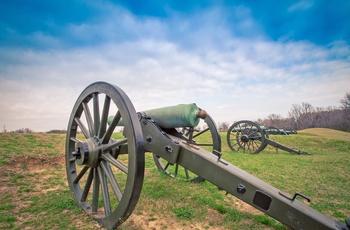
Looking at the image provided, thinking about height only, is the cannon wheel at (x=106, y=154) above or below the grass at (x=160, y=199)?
above

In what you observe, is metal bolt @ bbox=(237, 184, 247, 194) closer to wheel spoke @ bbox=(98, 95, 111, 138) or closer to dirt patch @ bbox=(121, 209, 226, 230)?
dirt patch @ bbox=(121, 209, 226, 230)

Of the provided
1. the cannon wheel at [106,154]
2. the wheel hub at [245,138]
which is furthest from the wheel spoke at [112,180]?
the wheel hub at [245,138]

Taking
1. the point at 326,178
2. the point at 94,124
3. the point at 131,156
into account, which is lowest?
the point at 326,178

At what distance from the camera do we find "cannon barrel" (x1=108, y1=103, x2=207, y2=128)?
9.64ft

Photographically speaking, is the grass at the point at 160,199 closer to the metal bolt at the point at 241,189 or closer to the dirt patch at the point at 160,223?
the dirt patch at the point at 160,223

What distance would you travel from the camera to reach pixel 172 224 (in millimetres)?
2842

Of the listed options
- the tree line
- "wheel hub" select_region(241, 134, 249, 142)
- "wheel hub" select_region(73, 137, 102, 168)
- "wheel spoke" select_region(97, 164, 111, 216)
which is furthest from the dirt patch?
the tree line

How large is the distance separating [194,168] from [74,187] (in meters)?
2.01

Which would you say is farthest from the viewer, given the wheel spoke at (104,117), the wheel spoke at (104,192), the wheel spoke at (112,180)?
the wheel spoke at (104,117)

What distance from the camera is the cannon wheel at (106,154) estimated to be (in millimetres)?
2189

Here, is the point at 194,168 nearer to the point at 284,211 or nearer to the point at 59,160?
the point at 284,211

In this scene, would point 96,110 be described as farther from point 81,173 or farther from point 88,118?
point 81,173

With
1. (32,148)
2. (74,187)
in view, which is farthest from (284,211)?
(32,148)

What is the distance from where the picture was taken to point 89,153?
111 inches
